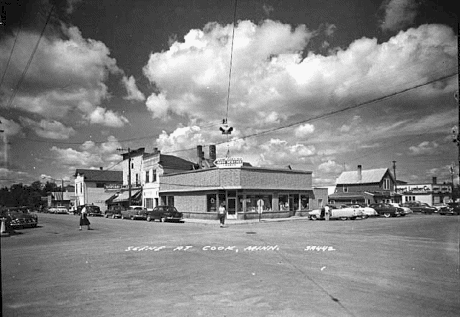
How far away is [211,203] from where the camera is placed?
3634 centimetres

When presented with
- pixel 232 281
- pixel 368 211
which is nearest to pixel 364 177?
pixel 368 211

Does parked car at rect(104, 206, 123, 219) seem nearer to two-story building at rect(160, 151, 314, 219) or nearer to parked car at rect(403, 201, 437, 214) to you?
two-story building at rect(160, 151, 314, 219)

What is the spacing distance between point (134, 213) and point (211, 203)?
29.2ft

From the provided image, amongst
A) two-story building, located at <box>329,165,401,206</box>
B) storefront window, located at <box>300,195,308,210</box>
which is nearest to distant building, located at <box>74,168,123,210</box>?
storefront window, located at <box>300,195,308,210</box>

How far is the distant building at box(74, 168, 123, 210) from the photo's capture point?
66.9 meters

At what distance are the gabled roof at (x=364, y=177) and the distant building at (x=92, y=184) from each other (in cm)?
4288

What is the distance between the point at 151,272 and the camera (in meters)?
9.38

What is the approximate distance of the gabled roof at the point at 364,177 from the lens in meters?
64.8

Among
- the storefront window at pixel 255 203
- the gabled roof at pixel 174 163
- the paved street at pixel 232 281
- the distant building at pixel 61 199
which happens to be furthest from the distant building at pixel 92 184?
the paved street at pixel 232 281

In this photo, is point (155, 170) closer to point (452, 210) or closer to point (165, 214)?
point (165, 214)

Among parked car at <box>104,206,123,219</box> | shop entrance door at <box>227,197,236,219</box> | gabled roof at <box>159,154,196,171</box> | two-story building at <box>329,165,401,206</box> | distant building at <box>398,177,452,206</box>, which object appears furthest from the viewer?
distant building at <box>398,177,452,206</box>

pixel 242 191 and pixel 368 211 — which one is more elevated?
pixel 242 191

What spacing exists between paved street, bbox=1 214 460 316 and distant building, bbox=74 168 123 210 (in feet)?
182

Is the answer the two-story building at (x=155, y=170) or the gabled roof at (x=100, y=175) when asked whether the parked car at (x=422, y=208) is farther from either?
the gabled roof at (x=100, y=175)
